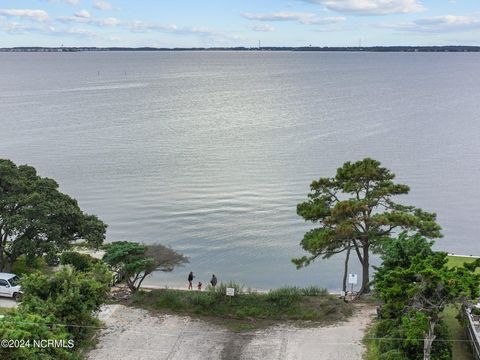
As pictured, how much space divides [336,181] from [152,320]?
979 cm

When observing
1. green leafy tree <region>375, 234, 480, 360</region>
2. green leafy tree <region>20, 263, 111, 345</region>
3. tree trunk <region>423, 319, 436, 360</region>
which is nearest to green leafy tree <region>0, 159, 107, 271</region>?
green leafy tree <region>20, 263, 111, 345</region>

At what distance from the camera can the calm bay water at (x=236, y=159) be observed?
38.5 m

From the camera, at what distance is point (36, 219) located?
83.2 ft

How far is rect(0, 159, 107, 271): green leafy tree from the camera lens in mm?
25094

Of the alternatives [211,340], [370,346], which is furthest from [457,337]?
[211,340]

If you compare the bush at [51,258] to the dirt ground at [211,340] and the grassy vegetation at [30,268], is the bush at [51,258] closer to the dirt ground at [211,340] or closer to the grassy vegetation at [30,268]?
the grassy vegetation at [30,268]

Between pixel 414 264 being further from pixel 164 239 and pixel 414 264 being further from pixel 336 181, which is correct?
pixel 164 239

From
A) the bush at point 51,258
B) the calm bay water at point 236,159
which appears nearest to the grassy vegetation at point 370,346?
the calm bay water at point 236,159

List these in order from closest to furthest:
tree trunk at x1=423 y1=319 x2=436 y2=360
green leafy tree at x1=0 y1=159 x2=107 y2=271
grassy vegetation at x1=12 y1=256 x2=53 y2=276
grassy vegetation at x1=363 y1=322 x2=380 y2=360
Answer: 1. tree trunk at x1=423 y1=319 x2=436 y2=360
2. grassy vegetation at x1=363 y1=322 x2=380 y2=360
3. green leafy tree at x1=0 y1=159 x2=107 y2=271
4. grassy vegetation at x1=12 y1=256 x2=53 y2=276

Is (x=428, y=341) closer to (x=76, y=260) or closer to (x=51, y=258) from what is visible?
(x=76, y=260)

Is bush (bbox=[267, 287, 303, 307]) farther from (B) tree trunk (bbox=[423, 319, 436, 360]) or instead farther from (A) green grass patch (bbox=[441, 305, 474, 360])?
(B) tree trunk (bbox=[423, 319, 436, 360])

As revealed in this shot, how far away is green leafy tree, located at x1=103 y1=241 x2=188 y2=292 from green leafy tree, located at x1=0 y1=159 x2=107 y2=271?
114 inches

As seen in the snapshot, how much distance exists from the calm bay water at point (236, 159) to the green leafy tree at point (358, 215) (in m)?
8.62

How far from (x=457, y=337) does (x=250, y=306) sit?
298 inches
